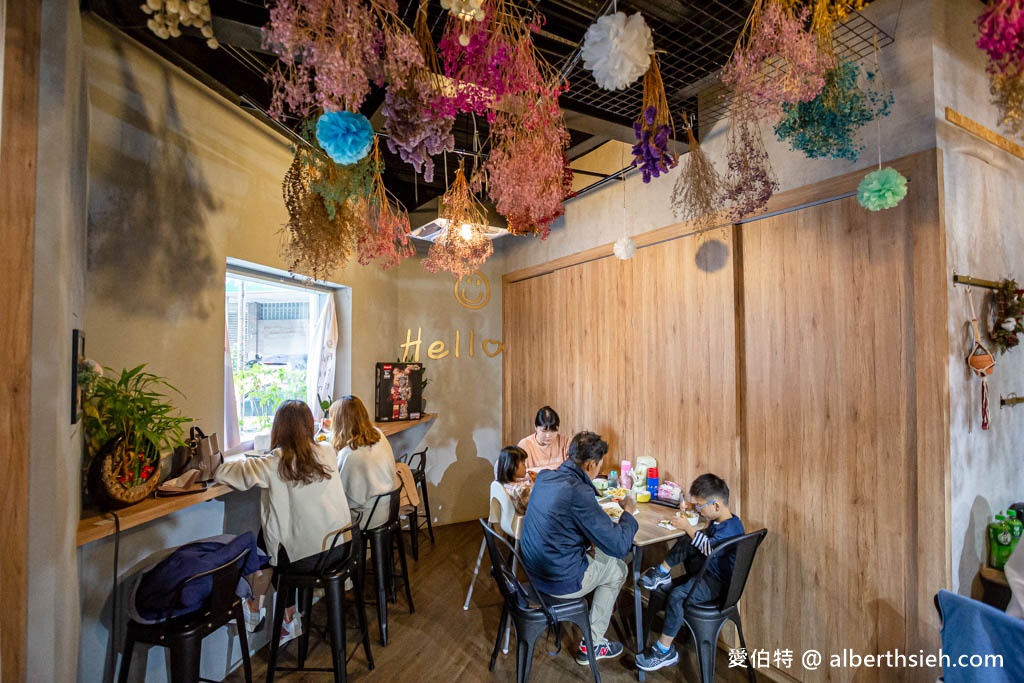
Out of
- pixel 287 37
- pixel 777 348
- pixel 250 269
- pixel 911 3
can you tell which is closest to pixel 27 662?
pixel 287 37

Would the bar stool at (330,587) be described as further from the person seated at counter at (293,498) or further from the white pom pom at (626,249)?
the white pom pom at (626,249)

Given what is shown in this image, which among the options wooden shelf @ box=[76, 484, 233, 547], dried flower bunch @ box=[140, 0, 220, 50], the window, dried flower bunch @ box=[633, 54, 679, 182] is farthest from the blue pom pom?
the window

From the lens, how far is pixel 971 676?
147 cm

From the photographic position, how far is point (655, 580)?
2.70 m

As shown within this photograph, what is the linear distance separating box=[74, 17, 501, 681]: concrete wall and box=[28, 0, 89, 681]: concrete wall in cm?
12

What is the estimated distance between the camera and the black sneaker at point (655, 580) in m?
2.67

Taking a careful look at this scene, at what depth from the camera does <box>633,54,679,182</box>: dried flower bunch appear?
1.71 m

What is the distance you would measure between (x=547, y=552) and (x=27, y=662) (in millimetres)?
1872

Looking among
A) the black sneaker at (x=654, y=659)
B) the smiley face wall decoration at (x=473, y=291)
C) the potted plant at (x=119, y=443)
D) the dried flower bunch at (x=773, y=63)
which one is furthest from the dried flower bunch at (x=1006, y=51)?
the smiley face wall decoration at (x=473, y=291)

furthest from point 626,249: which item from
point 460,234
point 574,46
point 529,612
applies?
point 529,612

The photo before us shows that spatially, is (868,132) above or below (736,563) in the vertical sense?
above

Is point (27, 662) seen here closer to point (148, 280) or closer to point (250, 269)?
point (148, 280)

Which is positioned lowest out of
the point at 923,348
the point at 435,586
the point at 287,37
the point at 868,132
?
the point at 435,586

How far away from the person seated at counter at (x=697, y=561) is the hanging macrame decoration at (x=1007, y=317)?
1418mm
